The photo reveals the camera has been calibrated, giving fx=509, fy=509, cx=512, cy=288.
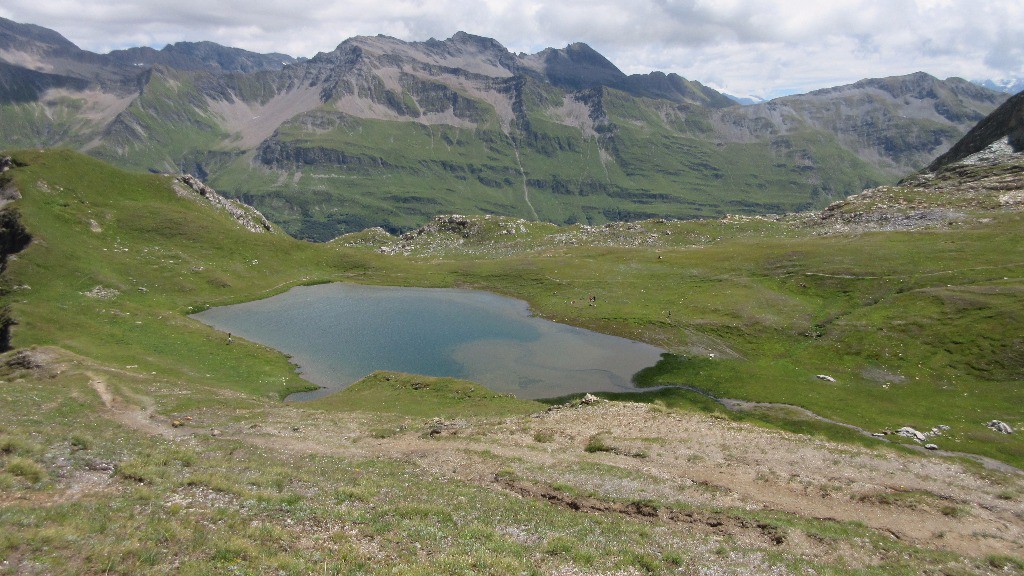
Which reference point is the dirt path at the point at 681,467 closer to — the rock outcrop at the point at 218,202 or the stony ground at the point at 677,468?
the stony ground at the point at 677,468

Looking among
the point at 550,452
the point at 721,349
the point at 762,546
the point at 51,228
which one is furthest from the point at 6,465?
the point at 51,228

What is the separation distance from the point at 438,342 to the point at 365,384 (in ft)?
73.1

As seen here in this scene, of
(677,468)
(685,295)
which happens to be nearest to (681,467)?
A: (677,468)

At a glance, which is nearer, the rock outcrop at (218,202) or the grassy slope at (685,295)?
the grassy slope at (685,295)

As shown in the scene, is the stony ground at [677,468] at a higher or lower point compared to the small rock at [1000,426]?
higher

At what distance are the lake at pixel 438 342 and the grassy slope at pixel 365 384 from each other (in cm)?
598

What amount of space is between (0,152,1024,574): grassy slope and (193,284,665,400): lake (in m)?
5.98

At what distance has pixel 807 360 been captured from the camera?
78.8 m

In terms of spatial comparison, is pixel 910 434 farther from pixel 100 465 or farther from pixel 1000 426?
pixel 100 465

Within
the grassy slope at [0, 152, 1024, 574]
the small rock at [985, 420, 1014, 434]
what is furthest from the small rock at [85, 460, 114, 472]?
the small rock at [985, 420, 1014, 434]

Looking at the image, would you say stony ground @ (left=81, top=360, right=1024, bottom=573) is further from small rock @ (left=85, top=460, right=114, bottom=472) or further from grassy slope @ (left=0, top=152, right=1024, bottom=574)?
small rock @ (left=85, top=460, right=114, bottom=472)

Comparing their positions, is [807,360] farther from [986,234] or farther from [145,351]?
[145,351]

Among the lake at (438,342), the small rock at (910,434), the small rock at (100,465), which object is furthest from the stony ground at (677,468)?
the lake at (438,342)

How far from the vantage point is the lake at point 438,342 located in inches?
2955
